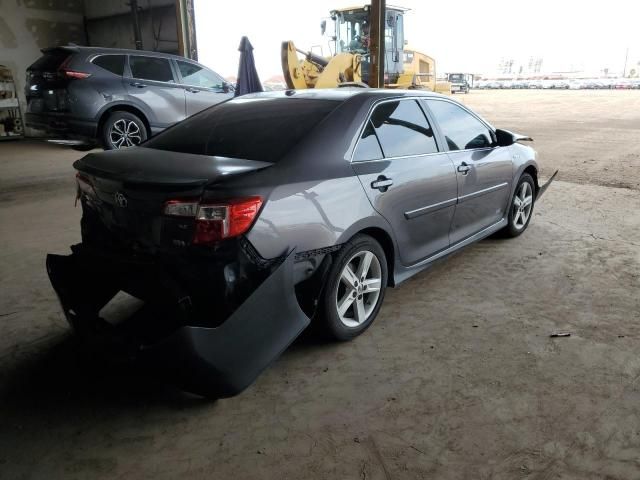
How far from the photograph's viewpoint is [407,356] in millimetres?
2666

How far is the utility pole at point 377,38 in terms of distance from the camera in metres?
9.03

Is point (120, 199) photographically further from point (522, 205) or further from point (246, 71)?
point (246, 71)

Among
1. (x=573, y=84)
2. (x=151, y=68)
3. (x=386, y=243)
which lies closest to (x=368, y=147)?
(x=386, y=243)

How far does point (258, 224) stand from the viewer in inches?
84.0

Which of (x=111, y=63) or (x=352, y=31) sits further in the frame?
(x=352, y=31)

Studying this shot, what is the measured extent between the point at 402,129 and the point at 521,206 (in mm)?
2027

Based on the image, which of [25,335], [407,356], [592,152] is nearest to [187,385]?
[407,356]

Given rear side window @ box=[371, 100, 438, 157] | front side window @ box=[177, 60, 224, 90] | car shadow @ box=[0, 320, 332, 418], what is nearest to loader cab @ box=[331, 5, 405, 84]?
front side window @ box=[177, 60, 224, 90]

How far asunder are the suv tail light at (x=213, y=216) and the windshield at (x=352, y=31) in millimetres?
14222

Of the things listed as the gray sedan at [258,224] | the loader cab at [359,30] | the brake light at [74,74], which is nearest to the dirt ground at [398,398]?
the gray sedan at [258,224]

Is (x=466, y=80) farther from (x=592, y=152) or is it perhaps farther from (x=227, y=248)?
(x=227, y=248)

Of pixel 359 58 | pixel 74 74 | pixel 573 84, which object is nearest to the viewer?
pixel 74 74

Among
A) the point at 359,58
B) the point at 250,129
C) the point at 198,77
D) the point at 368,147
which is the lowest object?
the point at 368,147

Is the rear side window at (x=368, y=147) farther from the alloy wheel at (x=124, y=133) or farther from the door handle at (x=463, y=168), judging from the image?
the alloy wheel at (x=124, y=133)
